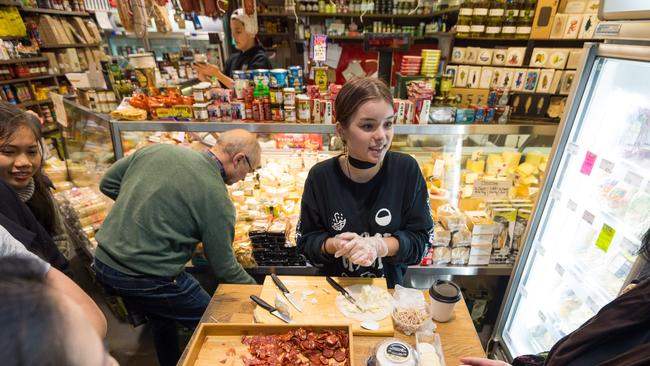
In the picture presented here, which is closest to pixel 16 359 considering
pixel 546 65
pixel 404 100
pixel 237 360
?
pixel 237 360

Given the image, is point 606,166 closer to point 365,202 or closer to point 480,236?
point 480,236

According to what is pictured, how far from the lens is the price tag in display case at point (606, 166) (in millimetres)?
1754

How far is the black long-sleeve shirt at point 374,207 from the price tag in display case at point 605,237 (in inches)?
38.3

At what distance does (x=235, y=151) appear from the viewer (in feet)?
7.09

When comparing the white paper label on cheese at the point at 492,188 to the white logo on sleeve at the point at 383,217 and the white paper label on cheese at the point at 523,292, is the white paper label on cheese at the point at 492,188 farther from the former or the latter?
the white logo on sleeve at the point at 383,217

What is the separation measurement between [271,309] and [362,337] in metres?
0.46

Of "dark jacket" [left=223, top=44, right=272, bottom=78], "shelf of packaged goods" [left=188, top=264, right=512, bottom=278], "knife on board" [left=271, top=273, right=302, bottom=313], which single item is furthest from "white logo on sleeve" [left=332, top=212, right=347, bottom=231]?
"dark jacket" [left=223, top=44, right=272, bottom=78]

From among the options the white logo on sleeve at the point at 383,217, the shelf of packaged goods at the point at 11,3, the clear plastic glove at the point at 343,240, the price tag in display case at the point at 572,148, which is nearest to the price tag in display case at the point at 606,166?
the price tag in display case at the point at 572,148

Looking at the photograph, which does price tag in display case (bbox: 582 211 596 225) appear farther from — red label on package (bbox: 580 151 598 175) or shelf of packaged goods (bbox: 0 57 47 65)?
shelf of packaged goods (bbox: 0 57 47 65)

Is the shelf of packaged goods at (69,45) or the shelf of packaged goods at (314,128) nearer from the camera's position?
the shelf of packaged goods at (314,128)

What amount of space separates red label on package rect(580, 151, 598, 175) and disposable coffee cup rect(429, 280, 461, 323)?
1.14 metres

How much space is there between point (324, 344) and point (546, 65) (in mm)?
5045

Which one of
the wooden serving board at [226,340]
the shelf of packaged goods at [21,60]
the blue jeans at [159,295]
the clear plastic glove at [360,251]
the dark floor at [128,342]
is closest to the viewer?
the wooden serving board at [226,340]

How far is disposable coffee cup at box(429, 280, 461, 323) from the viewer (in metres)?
1.52
